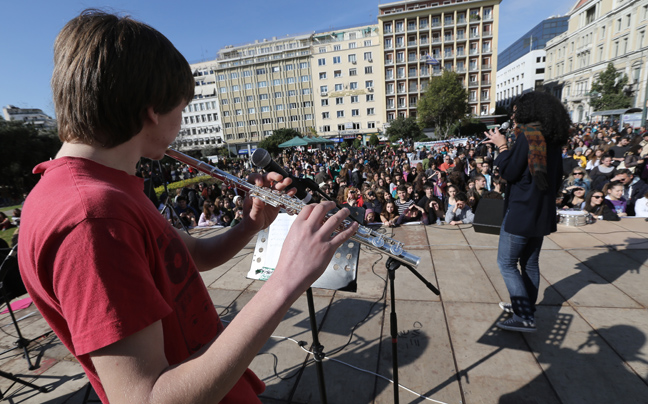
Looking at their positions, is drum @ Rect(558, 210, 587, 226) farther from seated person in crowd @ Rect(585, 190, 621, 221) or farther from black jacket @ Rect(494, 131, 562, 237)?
black jacket @ Rect(494, 131, 562, 237)

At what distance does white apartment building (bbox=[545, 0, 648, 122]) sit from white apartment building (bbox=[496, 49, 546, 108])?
4.90 m

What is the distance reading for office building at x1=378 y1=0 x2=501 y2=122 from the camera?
2005 inches

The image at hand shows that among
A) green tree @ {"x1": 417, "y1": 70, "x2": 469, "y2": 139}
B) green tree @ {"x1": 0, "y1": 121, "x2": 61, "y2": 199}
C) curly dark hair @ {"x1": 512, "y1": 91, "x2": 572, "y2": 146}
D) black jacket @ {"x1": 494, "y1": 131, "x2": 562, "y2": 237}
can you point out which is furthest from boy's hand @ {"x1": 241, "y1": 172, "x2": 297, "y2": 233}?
green tree @ {"x1": 417, "y1": 70, "x2": 469, "y2": 139}

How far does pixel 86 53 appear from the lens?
774mm

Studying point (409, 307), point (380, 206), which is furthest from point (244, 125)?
point (409, 307)

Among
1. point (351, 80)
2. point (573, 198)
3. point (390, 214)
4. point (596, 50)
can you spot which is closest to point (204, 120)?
point (351, 80)

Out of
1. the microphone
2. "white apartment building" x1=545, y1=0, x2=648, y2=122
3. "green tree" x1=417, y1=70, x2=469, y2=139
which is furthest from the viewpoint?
"green tree" x1=417, y1=70, x2=469, y2=139

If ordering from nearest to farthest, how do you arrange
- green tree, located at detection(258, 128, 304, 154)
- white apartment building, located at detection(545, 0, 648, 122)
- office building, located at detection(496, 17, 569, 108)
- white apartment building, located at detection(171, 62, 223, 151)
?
green tree, located at detection(258, 128, 304, 154)
white apartment building, located at detection(545, 0, 648, 122)
white apartment building, located at detection(171, 62, 223, 151)
office building, located at detection(496, 17, 569, 108)

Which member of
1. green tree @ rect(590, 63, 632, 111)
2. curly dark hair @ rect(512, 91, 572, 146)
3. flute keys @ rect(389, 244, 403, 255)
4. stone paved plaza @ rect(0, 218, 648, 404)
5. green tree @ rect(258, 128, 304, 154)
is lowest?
stone paved plaza @ rect(0, 218, 648, 404)

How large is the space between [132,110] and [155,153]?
22 cm

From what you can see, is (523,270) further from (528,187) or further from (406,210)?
(406,210)

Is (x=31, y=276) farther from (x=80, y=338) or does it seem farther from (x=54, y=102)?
(x=54, y=102)

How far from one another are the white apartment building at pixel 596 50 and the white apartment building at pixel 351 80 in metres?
27.5

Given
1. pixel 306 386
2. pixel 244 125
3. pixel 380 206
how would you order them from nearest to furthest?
pixel 306 386
pixel 380 206
pixel 244 125
